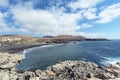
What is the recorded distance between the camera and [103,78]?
33.0m

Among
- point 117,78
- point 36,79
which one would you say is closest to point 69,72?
point 36,79

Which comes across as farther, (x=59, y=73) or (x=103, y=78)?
(x=59, y=73)

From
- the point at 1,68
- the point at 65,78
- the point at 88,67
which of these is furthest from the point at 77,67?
the point at 1,68

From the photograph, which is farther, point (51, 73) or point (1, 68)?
point (1, 68)

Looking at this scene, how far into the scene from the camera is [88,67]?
127 feet

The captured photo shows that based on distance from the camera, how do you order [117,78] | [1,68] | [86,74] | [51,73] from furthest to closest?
1. [1,68]
2. [51,73]
3. [86,74]
4. [117,78]

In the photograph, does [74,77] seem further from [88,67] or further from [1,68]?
[1,68]

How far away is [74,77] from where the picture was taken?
33719mm

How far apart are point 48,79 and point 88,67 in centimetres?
977

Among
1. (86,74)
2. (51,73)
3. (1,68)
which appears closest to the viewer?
(86,74)

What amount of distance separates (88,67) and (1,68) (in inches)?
897

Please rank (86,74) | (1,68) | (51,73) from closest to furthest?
(86,74) < (51,73) < (1,68)

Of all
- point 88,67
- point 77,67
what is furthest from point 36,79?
point 88,67

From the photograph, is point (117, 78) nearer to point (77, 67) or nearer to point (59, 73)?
point (77, 67)
